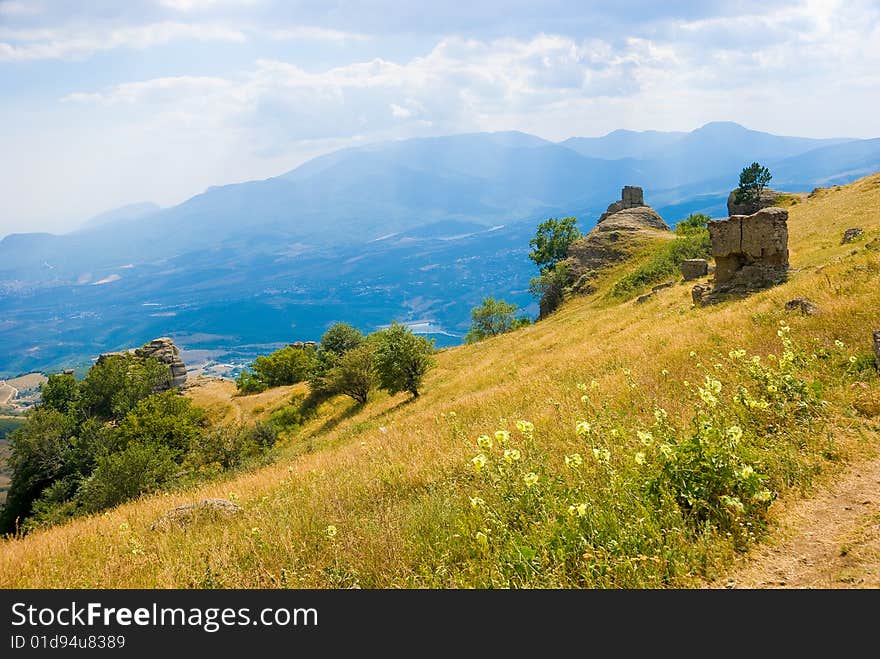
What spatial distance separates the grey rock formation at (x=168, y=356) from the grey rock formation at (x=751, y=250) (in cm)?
7158

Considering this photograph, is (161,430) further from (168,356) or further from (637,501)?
(637,501)

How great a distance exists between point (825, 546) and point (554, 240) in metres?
70.9

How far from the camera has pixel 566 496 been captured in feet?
17.0

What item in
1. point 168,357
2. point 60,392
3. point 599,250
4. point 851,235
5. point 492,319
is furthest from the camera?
point 168,357

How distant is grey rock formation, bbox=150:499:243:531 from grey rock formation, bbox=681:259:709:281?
1290 inches

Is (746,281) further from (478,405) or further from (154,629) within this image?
(154,629)

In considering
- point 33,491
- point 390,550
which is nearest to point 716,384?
point 390,550

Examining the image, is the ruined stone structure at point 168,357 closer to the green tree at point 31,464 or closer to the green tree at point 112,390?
the green tree at point 112,390

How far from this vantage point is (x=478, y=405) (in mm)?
14258

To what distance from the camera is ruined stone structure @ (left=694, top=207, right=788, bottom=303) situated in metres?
20.2

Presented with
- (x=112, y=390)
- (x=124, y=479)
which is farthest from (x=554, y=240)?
(x=112, y=390)

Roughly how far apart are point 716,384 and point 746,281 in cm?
1925

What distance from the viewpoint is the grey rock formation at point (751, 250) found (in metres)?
20.2

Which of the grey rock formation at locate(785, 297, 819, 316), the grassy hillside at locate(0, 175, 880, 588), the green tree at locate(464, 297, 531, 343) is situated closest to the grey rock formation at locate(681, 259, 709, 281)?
the grey rock formation at locate(785, 297, 819, 316)
